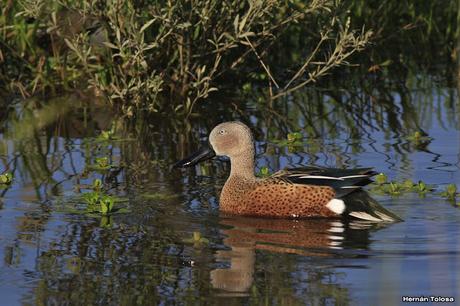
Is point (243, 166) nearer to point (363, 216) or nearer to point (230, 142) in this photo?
point (230, 142)

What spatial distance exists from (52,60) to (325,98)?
8.64ft

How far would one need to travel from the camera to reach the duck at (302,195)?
25.5ft

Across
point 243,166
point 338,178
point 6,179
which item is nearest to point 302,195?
point 338,178

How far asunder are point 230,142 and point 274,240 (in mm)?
1470

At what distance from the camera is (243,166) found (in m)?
8.41

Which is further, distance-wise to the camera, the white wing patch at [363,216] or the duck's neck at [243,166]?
the duck's neck at [243,166]

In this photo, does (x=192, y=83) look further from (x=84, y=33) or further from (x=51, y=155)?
(x=51, y=155)

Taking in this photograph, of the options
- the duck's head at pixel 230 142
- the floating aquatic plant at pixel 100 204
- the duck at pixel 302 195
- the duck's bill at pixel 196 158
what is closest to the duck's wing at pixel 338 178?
the duck at pixel 302 195

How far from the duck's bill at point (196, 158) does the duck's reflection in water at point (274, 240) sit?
0.81 metres

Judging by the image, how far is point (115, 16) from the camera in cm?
1046

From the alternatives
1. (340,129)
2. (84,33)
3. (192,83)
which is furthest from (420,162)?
(84,33)

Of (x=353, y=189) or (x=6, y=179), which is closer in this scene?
(x=353, y=189)

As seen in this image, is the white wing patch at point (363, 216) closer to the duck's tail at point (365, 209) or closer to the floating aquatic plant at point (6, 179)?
the duck's tail at point (365, 209)

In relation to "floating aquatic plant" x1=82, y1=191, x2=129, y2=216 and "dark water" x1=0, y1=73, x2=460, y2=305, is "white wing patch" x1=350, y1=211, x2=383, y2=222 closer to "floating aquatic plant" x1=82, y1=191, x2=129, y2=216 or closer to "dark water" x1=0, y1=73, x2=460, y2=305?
"dark water" x1=0, y1=73, x2=460, y2=305
